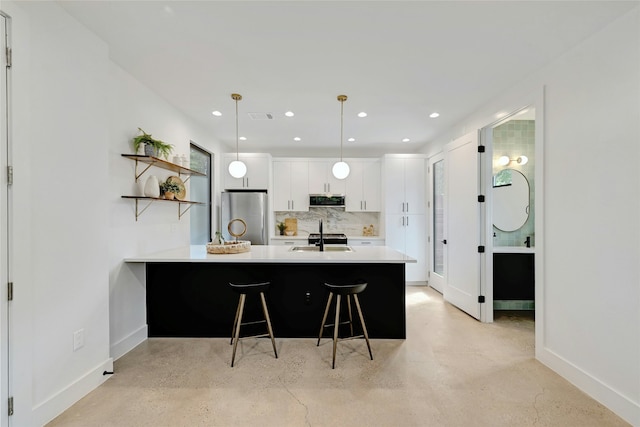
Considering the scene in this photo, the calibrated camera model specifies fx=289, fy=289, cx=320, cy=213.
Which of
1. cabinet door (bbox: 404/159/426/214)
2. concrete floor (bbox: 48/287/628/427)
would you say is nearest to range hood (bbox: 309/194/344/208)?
cabinet door (bbox: 404/159/426/214)

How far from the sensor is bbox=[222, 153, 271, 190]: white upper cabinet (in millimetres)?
5227

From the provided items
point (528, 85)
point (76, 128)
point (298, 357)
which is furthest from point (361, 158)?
point (76, 128)

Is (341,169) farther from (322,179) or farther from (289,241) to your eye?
(289,241)

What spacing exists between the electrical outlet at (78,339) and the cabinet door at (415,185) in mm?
4704

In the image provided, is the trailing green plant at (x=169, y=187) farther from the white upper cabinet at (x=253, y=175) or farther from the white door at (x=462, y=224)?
the white door at (x=462, y=224)

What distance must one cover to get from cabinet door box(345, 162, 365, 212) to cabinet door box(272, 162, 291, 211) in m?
1.11

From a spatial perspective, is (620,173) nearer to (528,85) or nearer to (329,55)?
(528,85)

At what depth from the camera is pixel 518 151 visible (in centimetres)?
407

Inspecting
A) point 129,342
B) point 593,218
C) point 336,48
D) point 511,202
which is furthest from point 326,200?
point 593,218

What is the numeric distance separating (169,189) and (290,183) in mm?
2667

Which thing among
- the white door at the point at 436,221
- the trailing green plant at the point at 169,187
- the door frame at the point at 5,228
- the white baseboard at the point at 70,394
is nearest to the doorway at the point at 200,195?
the trailing green plant at the point at 169,187

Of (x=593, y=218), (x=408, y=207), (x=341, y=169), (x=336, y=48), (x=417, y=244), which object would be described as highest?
(x=336, y=48)

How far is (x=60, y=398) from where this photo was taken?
189 centimetres

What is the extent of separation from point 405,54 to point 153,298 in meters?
3.36
